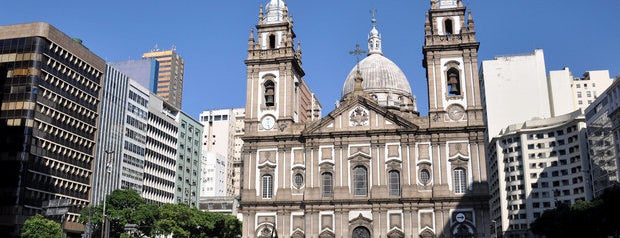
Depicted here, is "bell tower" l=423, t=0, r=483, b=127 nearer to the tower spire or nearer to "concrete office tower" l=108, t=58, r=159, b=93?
the tower spire

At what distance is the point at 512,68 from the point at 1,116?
8413 centimetres

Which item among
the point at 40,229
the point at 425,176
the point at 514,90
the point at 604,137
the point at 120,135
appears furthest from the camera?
the point at 514,90

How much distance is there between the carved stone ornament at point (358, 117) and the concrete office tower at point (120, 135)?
29471 mm

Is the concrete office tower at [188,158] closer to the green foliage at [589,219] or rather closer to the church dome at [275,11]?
the church dome at [275,11]

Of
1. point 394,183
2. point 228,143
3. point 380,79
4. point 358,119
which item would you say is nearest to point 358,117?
point 358,119

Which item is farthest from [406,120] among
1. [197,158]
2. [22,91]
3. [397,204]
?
[197,158]

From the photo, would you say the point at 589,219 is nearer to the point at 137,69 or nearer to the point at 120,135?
the point at 120,135

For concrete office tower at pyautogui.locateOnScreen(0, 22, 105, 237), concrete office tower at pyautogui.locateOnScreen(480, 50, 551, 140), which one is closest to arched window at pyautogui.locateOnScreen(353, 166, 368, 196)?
concrete office tower at pyautogui.locateOnScreen(0, 22, 105, 237)

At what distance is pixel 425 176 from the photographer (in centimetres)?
4975

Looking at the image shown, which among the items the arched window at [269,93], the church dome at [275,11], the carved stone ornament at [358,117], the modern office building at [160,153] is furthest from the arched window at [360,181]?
the modern office building at [160,153]

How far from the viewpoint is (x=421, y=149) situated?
5031 cm

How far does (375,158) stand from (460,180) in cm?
665

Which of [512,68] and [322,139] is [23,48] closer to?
[322,139]

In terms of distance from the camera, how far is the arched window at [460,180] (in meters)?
48.8
